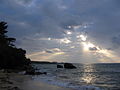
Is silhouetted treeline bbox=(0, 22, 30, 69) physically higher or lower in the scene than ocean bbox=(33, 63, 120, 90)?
higher

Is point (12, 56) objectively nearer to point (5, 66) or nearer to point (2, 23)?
point (5, 66)

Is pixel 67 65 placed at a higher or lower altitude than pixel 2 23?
lower

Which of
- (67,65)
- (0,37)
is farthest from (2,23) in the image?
(67,65)

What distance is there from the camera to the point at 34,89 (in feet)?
72.2

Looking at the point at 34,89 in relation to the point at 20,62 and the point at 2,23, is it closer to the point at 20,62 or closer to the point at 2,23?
the point at 20,62

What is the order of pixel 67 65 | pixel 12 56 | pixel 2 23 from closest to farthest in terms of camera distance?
pixel 12 56, pixel 2 23, pixel 67 65

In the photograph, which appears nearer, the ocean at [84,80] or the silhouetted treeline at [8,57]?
the ocean at [84,80]

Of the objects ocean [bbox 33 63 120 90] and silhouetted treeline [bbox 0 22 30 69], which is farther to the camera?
silhouetted treeline [bbox 0 22 30 69]

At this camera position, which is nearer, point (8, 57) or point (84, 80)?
point (84, 80)

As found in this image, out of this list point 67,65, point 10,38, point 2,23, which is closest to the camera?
point 2,23

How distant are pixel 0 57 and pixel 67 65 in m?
62.4

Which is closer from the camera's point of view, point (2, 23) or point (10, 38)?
point (2, 23)

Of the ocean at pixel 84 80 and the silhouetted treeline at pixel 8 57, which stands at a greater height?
the silhouetted treeline at pixel 8 57

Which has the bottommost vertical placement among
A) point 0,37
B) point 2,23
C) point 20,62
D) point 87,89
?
point 87,89
